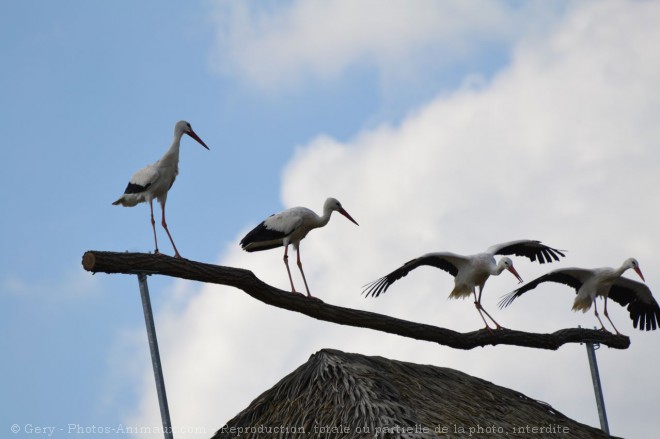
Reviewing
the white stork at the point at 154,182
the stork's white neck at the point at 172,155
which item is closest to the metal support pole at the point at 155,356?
the white stork at the point at 154,182

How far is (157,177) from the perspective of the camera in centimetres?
959

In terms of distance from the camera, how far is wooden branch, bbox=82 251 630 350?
7.31 metres

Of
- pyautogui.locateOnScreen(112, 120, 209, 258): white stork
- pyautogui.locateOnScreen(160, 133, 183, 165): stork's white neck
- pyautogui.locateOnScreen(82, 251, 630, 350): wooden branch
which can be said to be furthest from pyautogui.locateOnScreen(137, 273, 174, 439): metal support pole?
pyautogui.locateOnScreen(160, 133, 183, 165): stork's white neck

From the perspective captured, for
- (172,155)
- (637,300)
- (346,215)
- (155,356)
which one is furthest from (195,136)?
(637,300)

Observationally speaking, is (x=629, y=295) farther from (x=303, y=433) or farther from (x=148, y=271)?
(x=148, y=271)

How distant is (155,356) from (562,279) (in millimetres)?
7013

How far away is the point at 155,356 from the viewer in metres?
7.41

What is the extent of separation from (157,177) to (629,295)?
6485 mm

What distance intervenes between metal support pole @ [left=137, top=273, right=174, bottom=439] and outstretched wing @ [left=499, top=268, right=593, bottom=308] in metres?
5.90

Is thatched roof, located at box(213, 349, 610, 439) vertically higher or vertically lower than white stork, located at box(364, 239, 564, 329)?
lower

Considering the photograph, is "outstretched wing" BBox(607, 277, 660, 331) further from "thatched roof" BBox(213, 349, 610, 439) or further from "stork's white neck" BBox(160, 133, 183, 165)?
"stork's white neck" BBox(160, 133, 183, 165)

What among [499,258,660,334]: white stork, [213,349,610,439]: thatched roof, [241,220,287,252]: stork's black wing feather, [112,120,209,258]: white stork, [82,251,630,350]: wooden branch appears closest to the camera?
[82,251,630,350]: wooden branch

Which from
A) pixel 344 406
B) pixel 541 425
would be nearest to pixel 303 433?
pixel 344 406

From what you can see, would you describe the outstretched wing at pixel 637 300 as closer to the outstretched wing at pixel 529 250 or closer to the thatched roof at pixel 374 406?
the outstretched wing at pixel 529 250
